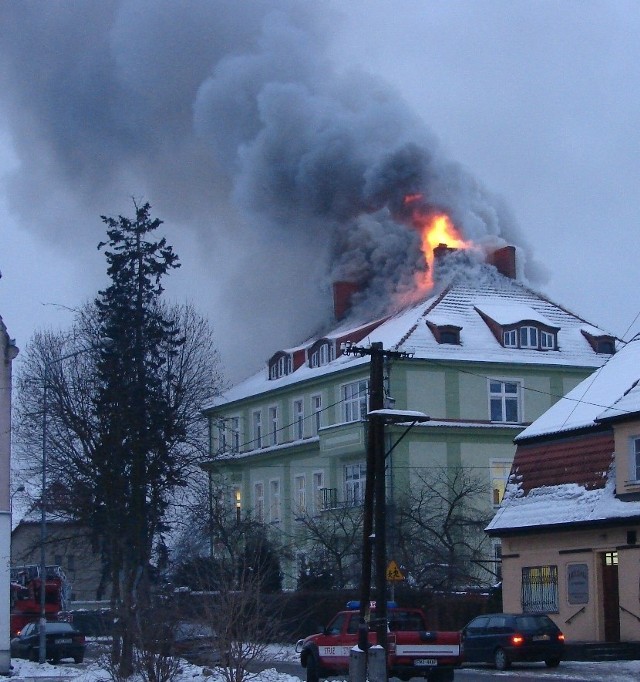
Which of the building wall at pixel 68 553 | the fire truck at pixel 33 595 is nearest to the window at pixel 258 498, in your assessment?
the building wall at pixel 68 553

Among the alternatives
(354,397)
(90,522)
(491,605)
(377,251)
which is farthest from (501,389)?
(90,522)

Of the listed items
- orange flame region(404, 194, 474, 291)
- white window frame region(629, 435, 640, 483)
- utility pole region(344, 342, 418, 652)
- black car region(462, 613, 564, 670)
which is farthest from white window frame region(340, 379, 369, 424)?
utility pole region(344, 342, 418, 652)

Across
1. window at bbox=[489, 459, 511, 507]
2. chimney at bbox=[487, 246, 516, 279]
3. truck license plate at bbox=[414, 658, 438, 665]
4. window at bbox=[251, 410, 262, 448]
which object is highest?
chimney at bbox=[487, 246, 516, 279]

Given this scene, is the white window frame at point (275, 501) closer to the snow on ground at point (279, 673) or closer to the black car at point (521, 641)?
the snow on ground at point (279, 673)

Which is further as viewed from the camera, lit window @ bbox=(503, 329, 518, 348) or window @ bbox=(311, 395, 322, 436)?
window @ bbox=(311, 395, 322, 436)

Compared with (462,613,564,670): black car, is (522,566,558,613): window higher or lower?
higher

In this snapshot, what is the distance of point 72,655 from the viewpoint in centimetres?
4516

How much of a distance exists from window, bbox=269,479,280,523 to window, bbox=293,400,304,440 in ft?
9.69

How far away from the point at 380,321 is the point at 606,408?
28.4m

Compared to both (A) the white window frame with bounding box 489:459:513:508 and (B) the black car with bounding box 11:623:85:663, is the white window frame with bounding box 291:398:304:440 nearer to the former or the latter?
(A) the white window frame with bounding box 489:459:513:508

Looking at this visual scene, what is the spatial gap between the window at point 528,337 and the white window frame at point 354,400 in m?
8.21

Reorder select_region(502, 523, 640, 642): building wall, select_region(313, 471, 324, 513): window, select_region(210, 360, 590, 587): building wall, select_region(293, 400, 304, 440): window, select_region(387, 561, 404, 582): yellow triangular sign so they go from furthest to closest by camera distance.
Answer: select_region(293, 400, 304, 440): window
select_region(313, 471, 324, 513): window
select_region(210, 360, 590, 587): building wall
select_region(502, 523, 640, 642): building wall
select_region(387, 561, 404, 582): yellow triangular sign

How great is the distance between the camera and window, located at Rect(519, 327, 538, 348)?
65.1m

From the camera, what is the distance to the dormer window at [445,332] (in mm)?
62844
